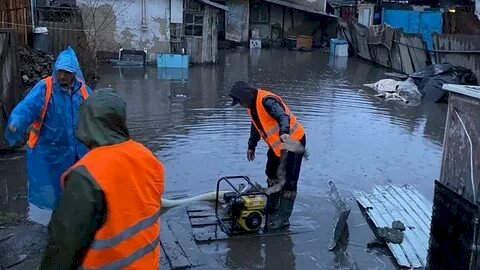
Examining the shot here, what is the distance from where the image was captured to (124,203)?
7.70ft

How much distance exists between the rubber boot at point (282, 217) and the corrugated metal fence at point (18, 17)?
9.61 meters

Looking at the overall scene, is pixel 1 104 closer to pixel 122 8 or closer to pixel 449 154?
pixel 449 154

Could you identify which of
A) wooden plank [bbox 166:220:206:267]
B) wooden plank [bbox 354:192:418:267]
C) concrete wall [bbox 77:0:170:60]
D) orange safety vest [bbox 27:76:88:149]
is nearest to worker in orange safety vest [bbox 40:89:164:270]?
orange safety vest [bbox 27:76:88:149]

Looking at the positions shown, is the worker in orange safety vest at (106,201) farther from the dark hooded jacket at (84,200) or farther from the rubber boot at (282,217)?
the rubber boot at (282,217)

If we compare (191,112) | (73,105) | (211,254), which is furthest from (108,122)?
(191,112)

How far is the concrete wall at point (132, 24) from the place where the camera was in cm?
2072

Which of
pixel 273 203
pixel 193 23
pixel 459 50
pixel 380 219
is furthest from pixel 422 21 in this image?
pixel 273 203

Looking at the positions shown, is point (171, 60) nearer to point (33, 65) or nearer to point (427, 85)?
point (33, 65)

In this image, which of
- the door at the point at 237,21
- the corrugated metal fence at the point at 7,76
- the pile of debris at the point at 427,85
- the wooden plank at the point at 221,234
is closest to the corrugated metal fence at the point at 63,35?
the corrugated metal fence at the point at 7,76

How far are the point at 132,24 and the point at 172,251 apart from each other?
16.8 metres

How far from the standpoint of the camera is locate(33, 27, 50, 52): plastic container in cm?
1540

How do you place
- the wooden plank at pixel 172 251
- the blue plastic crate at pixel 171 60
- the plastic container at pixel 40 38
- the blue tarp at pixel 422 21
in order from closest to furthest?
the wooden plank at pixel 172 251
the plastic container at pixel 40 38
the blue plastic crate at pixel 171 60
the blue tarp at pixel 422 21

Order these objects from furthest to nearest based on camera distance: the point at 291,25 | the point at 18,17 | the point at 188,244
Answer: the point at 291,25
the point at 18,17
the point at 188,244

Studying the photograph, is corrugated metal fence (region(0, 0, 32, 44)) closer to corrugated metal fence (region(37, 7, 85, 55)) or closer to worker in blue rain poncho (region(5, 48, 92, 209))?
corrugated metal fence (region(37, 7, 85, 55))
